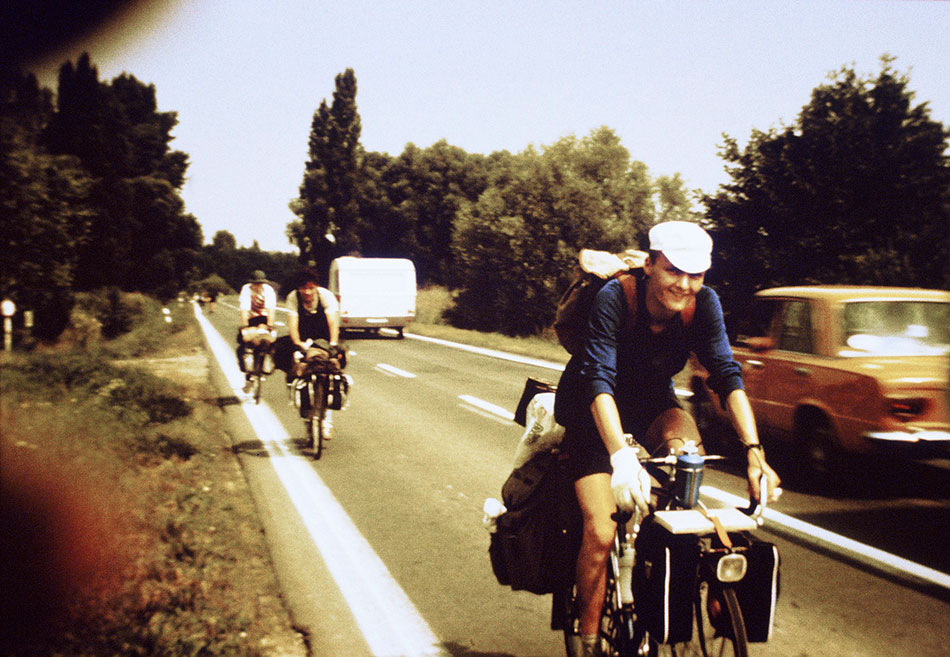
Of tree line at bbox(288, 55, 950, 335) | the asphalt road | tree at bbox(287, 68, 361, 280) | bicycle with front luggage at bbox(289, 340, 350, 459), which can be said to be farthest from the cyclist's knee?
tree at bbox(287, 68, 361, 280)

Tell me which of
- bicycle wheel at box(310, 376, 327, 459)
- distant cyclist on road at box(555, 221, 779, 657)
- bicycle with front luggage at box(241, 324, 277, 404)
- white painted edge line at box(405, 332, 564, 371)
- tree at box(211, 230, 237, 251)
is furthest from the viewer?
white painted edge line at box(405, 332, 564, 371)

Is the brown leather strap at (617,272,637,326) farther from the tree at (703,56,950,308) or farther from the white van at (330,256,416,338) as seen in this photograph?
the white van at (330,256,416,338)

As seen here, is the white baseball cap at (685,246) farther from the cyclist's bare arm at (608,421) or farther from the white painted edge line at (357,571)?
the white painted edge line at (357,571)

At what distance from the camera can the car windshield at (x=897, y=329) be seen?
680 cm

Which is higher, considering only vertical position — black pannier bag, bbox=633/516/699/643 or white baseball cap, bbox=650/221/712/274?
white baseball cap, bbox=650/221/712/274

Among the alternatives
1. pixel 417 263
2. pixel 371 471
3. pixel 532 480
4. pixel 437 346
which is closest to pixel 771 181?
pixel 437 346

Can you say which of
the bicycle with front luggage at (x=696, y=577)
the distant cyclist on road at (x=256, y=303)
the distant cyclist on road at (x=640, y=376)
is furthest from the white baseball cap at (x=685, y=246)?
the distant cyclist on road at (x=256, y=303)

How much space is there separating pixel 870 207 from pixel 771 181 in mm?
2772

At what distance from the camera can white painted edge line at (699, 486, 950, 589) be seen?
4.94 m

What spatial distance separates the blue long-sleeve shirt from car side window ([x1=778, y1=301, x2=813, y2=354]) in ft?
15.3

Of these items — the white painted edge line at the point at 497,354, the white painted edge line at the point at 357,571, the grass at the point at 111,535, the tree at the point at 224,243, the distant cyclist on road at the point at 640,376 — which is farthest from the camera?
the white painted edge line at the point at 497,354

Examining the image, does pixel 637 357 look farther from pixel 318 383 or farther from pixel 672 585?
pixel 318 383

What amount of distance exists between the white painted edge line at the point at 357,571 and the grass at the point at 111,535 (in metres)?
0.39

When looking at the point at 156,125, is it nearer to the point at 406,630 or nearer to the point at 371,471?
the point at 371,471
